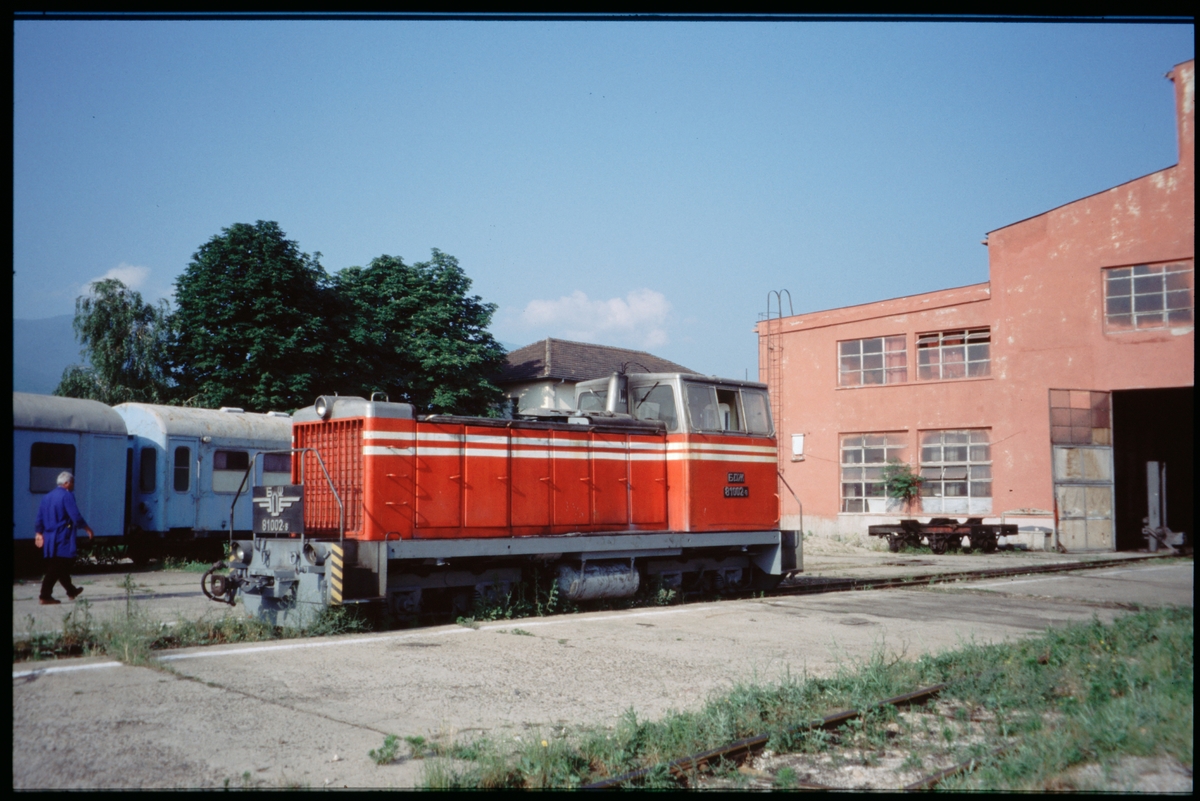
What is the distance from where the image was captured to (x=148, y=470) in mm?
16516

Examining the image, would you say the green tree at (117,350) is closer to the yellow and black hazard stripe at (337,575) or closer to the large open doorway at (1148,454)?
the yellow and black hazard stripe at (337,575)

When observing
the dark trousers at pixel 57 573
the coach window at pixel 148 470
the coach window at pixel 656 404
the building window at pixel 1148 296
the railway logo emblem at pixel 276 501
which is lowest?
the dark trousers at pixel 57 573

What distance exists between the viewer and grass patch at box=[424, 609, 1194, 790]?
15.0ft

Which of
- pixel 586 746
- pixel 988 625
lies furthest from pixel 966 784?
pixel 988 625

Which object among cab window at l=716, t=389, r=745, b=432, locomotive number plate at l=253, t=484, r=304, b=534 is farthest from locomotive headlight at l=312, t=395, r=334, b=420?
cab window at l=716, t=389, r=745, b=432

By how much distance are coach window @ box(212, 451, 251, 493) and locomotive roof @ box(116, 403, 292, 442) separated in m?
0.34

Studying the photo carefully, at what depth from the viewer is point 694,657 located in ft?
26.0

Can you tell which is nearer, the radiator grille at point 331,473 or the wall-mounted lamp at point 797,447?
the radiator grille at point 331,473

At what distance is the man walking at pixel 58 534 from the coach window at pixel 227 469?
264 inches

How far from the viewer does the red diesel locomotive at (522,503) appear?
9.09 metres

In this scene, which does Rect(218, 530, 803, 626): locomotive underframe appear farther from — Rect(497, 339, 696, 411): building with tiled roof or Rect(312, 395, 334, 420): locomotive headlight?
Rect(497, 339, 696, 411): building with tiled roof

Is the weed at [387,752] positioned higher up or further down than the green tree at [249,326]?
further down

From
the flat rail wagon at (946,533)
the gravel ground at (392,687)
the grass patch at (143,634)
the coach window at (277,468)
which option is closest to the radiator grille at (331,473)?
the grass patch at (143,634)

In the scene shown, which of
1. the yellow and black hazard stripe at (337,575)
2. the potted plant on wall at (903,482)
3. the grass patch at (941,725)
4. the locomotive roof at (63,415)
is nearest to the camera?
the grass patch at (941,725)
